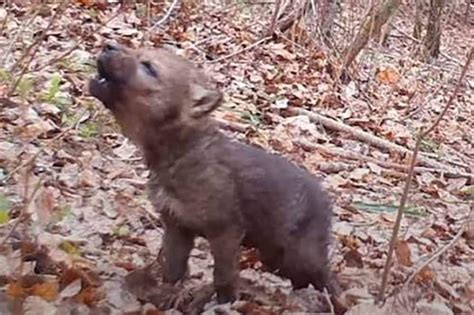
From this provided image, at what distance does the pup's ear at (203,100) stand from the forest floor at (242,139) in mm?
804

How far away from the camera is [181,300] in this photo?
195 inches

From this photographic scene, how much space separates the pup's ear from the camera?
16.2 ft

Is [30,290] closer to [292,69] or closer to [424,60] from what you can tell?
[292,69]

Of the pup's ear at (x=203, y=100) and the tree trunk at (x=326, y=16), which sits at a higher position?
the pup's ear at (x=203, y=100)

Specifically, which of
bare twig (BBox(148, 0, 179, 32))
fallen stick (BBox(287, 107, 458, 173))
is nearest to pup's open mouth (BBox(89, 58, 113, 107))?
fallen stick (BBox(287, 107, 458, 173))

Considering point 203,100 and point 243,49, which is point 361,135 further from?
point 203,100

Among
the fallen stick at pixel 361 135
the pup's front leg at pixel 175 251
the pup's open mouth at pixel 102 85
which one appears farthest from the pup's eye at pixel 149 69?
the fallen stick at pixel 361 135

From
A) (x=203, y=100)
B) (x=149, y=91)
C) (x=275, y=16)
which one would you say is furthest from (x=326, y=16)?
(x=149, y=91)

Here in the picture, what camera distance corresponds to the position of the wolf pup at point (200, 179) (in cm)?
481

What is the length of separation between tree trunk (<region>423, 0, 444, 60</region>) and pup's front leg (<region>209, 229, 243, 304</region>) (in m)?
10.2

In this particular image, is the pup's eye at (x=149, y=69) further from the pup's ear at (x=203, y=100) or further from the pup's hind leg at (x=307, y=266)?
the pup's hind leg at (x=307, y=266)

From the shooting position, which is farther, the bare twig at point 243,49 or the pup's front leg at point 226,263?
the bare twig at point 243,49

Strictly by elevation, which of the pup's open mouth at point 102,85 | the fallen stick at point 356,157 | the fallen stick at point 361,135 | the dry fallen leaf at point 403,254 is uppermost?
the pup's open mouth at point 102,85

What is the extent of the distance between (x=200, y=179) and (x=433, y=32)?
11507 mm
